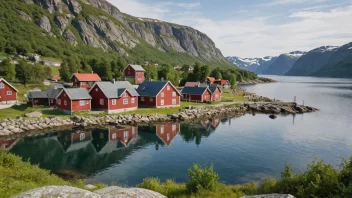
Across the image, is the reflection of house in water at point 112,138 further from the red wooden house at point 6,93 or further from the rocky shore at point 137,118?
the red wooden house at point 6,93

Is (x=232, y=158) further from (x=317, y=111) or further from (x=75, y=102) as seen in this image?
(x=317, y=111)

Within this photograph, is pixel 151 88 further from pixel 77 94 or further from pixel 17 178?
pixel 17 178

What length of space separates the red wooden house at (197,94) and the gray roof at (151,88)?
1482 centimetres

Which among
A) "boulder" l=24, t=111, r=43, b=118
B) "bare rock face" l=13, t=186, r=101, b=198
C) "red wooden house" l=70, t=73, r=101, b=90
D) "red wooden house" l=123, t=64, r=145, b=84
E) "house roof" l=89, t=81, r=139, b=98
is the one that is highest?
"red wooden house" l=123, t=64, r=145, b=84

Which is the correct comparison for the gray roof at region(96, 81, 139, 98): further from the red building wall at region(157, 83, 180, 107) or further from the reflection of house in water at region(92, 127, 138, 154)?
the reflection of house in water at region(92, 127, 138, 154)

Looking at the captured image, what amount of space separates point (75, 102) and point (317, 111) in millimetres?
61703

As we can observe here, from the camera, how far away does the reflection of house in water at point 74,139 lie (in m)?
39.6

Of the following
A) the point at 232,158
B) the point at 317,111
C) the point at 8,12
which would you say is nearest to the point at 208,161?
the point at 232,158

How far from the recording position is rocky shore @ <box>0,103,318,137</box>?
45491 mm

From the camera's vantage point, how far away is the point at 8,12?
18225cm

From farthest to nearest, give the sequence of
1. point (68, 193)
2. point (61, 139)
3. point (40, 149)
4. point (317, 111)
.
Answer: point (317, 111), point (61, 139), point (40, 149), point (68, 193)

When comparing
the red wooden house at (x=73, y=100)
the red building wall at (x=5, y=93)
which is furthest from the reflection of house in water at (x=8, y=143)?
the red building wall at (x=5, y=93)

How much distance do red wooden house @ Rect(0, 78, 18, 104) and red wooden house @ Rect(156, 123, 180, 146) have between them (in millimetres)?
32945

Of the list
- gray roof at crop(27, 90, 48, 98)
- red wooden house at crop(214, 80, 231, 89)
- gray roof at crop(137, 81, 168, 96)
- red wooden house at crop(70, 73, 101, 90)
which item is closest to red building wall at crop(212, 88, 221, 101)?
gray roof at crop(137, 81, 168, 96)
